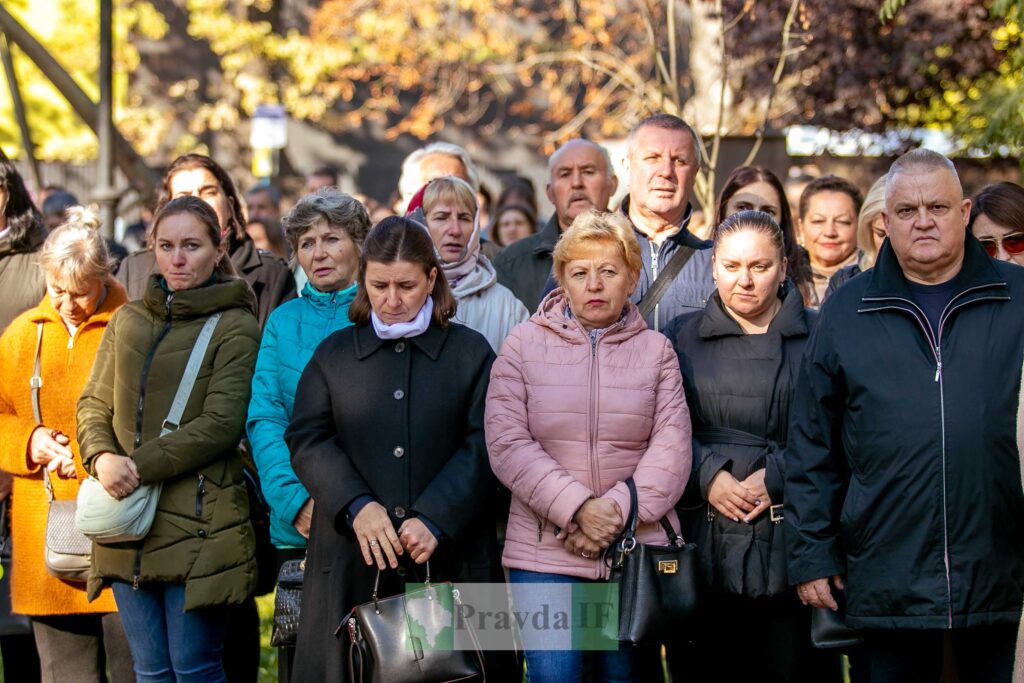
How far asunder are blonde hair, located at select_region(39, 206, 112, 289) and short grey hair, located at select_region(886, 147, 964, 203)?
3.28 metres

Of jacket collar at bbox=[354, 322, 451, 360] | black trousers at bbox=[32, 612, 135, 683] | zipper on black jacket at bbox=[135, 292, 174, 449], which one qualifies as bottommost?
black trousers at bbox=[32, 612, 135, 683]

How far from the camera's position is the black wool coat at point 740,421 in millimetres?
4977

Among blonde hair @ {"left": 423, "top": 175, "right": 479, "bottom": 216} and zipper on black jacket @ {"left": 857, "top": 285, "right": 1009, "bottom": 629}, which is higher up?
blonde hair @ {"left": 423, "top": 175, "right": 479, "bottom": 216}

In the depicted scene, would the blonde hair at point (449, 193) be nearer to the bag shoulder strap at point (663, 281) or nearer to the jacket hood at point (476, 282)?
the jacket hood at point (476, 282)

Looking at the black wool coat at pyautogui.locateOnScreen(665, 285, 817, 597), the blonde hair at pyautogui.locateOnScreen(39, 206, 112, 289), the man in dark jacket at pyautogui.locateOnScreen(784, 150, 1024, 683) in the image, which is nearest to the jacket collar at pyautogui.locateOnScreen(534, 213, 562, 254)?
the black wool coat at pyautogui.locateOnScreen(665, 285, 817, 597)

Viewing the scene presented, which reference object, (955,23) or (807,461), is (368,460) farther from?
(955,23)

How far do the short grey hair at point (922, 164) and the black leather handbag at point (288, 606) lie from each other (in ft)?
8.74

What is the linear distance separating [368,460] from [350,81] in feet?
64.4

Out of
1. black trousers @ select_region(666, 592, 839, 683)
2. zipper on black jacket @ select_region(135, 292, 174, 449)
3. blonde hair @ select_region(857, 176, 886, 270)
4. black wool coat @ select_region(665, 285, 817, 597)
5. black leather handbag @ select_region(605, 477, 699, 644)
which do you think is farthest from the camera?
blonde hair @ select_region(857, 176, 886, 270)

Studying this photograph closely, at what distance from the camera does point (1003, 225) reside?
5.49m

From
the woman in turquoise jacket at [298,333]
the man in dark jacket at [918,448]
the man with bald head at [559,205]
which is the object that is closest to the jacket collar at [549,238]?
the man with bald head at [559,205]

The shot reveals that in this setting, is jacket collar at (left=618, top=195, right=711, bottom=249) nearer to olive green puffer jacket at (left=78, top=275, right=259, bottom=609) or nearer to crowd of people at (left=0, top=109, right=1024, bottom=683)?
crowd of people at (left=0, top=109, right=1024, bottom=683)

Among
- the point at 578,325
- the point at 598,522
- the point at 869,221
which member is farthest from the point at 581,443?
the point at 869,221

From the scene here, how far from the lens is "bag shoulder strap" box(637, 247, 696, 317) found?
223 inches
